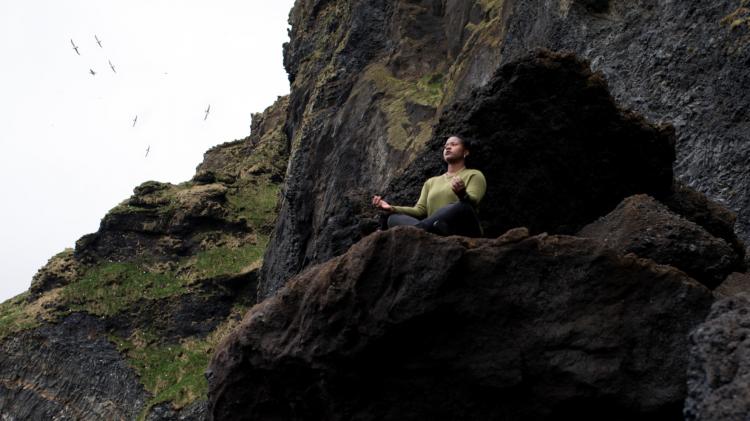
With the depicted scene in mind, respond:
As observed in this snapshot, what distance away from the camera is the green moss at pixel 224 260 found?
1831 inches

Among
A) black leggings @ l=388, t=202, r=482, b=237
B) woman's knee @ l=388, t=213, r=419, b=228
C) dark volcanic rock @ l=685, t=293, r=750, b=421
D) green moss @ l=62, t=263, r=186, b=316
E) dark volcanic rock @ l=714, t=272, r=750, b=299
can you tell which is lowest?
dark volcanic rock @ l=714, t=272, r=750, b=299

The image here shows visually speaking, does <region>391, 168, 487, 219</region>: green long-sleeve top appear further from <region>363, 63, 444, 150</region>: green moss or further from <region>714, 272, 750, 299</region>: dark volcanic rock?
<region>363, 63, 444, 150</region>: green moss

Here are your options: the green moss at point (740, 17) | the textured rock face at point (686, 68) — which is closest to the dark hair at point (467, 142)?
the textured rock face at point (686, 68)

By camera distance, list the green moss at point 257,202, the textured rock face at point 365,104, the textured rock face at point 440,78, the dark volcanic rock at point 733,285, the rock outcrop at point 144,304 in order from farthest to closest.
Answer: the green moss at point 257,202 < the rock outcrop at point 144,304 < the textured rock face at point 365,104 < the textured rock face at point 440,78 < the dark volcanic rock at point 733,285

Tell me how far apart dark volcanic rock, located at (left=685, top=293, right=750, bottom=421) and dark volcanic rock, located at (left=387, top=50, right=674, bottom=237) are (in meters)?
4.06

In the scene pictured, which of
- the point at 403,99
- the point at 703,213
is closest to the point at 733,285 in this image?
the point at 703,213

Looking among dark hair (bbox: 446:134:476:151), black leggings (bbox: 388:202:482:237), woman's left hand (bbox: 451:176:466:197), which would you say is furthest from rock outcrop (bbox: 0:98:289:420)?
woman's left hand (bbox: 451:176:466:197)

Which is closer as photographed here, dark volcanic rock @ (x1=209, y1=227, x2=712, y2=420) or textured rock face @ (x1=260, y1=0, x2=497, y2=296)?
dark volcanic rock @ (x1=209, y1=227, x2=712, y2=420)

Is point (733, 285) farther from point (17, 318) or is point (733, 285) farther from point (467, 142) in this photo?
point (17, 318)

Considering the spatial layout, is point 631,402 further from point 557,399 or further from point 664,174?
point 664,174

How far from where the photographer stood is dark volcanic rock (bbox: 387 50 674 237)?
9.74m

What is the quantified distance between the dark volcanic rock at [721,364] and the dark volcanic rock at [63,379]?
1384 inches

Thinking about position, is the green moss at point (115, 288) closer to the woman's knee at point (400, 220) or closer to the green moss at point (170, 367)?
the green moss at point (170, 367)

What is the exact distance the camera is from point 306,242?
1222 inches
